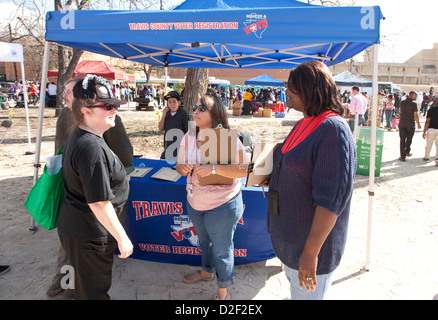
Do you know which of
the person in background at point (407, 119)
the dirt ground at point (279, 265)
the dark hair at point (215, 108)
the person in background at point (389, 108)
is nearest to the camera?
the dark hair at point (215, 108)

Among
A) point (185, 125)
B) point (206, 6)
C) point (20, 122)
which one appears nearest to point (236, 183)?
point (206, 6)

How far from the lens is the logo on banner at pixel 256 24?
8.47 ft

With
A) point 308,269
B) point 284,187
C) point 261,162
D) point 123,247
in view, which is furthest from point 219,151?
point 308,269

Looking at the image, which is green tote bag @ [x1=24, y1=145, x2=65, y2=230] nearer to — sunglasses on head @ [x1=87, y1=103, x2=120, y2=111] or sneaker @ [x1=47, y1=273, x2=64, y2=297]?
sunglasses on head @ [x1=87, y1=103, x2=120, y2=111]

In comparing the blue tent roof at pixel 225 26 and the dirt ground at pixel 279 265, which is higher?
the blue tent roof at pixel 225 26

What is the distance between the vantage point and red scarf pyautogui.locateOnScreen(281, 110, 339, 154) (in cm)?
137

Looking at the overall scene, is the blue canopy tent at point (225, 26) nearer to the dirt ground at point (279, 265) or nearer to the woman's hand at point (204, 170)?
the dirt ground at point (279, 265)

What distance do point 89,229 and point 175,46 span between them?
3764mm

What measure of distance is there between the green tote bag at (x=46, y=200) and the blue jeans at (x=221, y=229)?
98cm

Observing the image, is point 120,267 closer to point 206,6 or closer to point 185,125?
point 185,125

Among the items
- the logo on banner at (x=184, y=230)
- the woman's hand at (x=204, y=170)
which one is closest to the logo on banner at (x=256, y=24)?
the woman's hand at (x=204, y=170)

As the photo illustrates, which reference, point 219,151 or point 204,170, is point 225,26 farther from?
point 204,170

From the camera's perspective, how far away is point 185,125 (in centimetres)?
472

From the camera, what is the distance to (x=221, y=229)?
2291 millimetres
